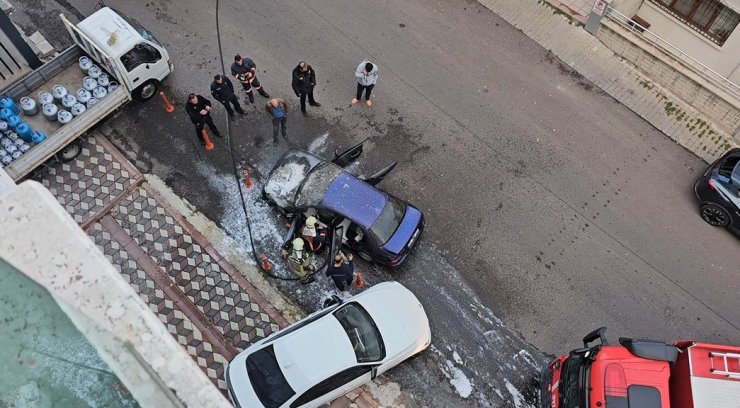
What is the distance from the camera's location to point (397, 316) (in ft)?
34.9

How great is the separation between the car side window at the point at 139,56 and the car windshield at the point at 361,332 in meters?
7.01

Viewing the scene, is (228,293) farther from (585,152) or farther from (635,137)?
(635,137)

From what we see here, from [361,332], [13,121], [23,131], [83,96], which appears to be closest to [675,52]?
[361,332]

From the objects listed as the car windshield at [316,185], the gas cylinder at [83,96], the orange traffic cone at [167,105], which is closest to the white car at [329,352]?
the car windshield at [316,185]

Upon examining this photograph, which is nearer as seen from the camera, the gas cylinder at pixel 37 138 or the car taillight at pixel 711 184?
the gas cylinder at pixel 37 138

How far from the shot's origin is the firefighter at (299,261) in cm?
1073

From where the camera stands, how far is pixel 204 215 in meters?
12.4

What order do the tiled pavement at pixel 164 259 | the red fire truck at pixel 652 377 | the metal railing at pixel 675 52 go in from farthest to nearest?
the metal railing at pixel 675 52 < the tiled pavement at pixel 164 259 < the red fire truck at pixel 652 377

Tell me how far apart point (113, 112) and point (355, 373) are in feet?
27.1

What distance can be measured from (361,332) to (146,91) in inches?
299

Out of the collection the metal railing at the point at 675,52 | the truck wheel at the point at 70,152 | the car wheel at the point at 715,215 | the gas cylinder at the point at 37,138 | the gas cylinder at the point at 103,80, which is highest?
the metal railing at the point at 675,52

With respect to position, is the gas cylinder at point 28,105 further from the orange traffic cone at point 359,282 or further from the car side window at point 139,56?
the orange traffic cone at point 359,282

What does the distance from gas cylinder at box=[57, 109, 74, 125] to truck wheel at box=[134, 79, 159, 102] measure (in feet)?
5.21

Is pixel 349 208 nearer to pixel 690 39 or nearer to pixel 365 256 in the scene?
pixel 365 256
